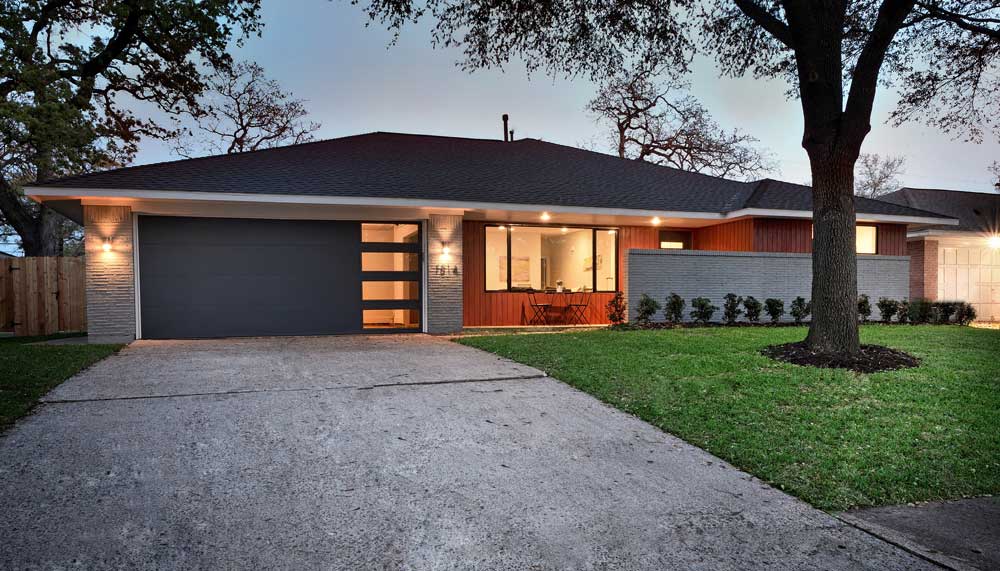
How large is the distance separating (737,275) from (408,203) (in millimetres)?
7584

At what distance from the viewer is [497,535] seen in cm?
254

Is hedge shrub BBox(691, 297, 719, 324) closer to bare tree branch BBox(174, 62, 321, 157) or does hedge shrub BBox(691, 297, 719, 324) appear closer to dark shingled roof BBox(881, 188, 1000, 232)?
dark shingled roof BBox(881, 188, 1000, 232)

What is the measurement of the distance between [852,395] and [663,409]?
2004mm

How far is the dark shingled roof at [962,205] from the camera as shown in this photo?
56.9ft

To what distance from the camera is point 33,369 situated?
6.63 metres

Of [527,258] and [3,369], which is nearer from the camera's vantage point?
[3,369]

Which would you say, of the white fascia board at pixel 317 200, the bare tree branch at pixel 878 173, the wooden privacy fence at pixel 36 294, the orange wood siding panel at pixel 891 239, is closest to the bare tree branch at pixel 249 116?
the wooden privacy fence at pixel 36 294

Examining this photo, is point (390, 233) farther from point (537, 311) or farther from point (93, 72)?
point (93, 72)

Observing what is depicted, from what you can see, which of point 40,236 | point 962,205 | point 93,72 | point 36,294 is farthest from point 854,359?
point 40,236

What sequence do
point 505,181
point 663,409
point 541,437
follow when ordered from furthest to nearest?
point 505,181 → point 663,409 → point 541,437

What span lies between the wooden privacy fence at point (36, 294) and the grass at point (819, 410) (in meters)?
10.9

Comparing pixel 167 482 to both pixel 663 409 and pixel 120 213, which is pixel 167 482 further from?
pixel 120 213

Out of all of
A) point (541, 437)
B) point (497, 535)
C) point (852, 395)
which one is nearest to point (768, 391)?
point (852, 395)

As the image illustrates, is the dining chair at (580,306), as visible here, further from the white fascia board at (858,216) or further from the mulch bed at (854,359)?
the mulch bed at (854,359)
